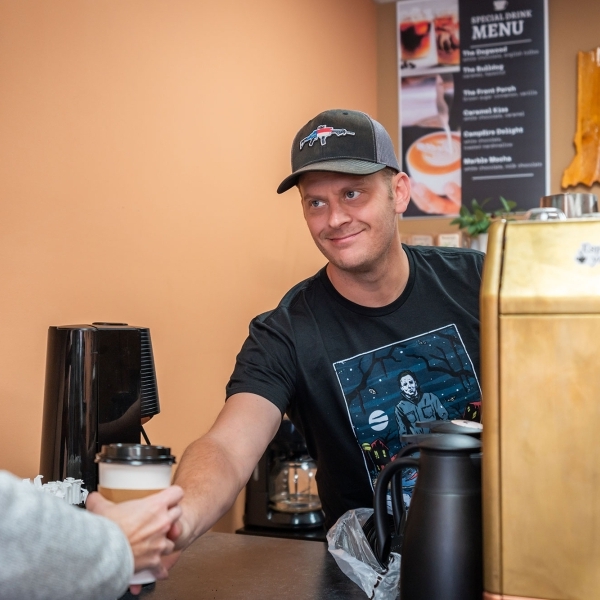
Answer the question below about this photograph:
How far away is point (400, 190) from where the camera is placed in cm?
171

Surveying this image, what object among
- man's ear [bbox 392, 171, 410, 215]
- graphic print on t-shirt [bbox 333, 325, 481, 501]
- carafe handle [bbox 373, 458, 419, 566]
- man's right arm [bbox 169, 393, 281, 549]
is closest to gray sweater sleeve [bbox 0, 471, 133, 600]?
man's right arm [bbox 169, 393, 281, 549]

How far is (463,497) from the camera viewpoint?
887mm

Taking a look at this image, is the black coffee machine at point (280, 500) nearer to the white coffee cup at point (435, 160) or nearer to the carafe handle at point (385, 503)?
the carafe handle at point (385, 503)

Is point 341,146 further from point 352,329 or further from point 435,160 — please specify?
point 435,160

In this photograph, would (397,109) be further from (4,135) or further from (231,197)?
(4,135)

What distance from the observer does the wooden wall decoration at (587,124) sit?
3.46 meters

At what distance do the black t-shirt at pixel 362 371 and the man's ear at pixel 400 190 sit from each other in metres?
0.18

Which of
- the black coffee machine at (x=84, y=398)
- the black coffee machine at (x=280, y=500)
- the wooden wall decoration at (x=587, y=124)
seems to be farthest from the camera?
the wooden wall decoration at (x=587, y=124)

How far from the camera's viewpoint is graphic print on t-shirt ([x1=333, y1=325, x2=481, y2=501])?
151cm

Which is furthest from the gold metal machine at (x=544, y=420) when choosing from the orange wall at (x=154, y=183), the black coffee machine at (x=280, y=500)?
the black coffee machine at (x=280, y=500)

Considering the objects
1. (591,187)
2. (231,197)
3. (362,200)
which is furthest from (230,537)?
(591,187)

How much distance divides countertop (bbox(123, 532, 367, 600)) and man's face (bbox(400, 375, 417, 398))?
1.10 feet

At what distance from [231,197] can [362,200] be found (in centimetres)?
101

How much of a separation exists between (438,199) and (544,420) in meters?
2.98
